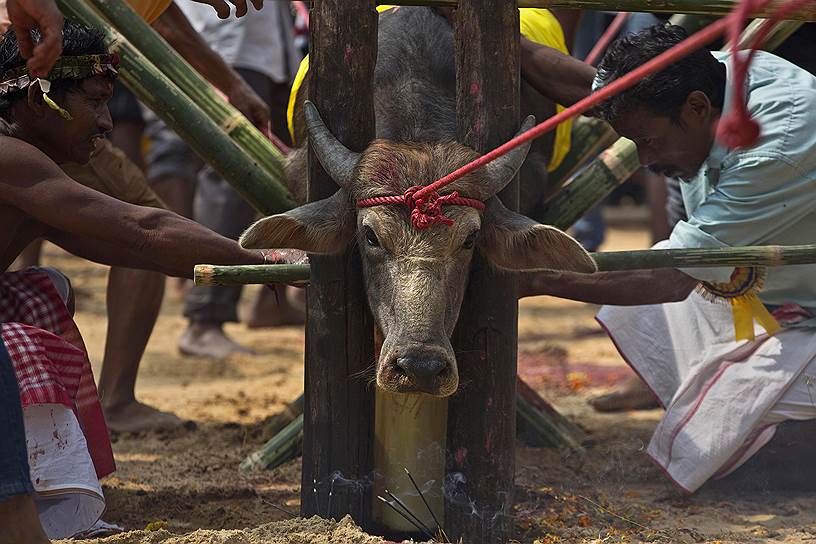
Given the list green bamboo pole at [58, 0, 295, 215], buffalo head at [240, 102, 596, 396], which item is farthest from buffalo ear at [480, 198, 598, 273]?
green bamboo pole at [58, 0, 295, 215]

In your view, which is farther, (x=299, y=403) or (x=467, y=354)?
(x=299, y=403)

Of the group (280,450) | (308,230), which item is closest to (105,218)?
(308,230)

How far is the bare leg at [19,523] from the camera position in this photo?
2559 mm

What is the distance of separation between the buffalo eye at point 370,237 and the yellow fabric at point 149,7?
1.61m

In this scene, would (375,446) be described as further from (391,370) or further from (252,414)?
(252,414)

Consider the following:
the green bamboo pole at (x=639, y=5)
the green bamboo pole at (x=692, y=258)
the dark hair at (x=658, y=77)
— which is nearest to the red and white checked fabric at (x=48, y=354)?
the green bamboo pole at (x=692, y=258)

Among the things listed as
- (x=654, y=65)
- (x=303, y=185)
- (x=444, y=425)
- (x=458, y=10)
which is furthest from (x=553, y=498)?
(x=654, y=65)

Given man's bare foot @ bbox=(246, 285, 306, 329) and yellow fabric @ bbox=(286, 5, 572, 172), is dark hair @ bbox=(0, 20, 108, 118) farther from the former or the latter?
man's bare foot @ bbox=(246, 285, 306, 329)

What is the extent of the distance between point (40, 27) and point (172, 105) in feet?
2.65

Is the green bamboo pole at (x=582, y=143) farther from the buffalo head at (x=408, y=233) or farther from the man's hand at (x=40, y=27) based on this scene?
the man's hand at (x=40, y=27)

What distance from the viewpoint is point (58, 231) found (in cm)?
371

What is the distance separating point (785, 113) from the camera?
354 centimetres

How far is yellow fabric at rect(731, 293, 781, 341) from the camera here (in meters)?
3.73

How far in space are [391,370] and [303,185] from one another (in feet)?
3.98
